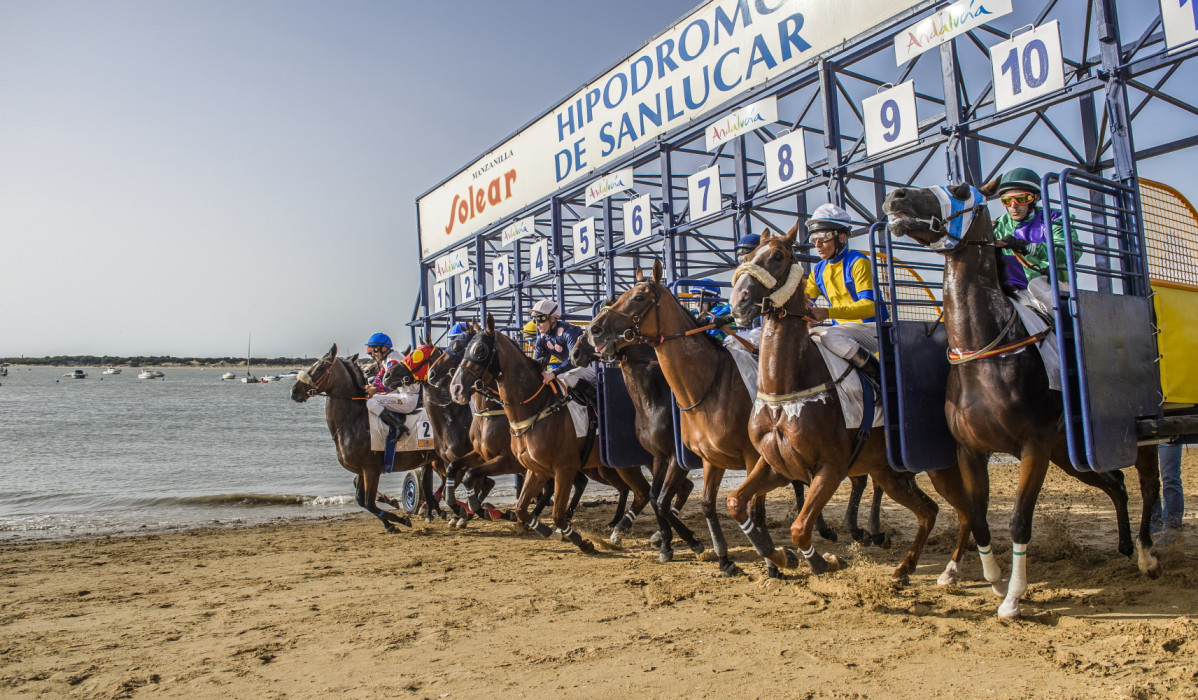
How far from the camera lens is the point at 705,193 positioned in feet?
44.0

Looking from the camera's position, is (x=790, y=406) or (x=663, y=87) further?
(x=663, y=87)

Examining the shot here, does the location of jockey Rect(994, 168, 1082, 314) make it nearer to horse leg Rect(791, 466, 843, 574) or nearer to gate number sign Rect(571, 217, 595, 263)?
horse leg Rect(791, 466, 843, 574)

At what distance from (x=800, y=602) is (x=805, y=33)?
963cm

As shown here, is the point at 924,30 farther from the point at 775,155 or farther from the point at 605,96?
the point at 605,96

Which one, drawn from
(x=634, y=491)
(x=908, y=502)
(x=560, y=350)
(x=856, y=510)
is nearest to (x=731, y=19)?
(x=560, y=350)

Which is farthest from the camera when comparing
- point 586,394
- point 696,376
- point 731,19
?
point 731,19

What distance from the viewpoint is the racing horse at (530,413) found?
8.54 meters

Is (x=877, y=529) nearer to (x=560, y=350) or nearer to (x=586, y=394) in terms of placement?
(x=586, y=394)

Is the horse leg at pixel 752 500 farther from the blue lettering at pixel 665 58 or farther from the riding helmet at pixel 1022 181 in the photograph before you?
the blue lettering at pixel 665 58

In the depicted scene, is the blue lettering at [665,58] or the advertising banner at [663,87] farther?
the blue lettering at [665,58]

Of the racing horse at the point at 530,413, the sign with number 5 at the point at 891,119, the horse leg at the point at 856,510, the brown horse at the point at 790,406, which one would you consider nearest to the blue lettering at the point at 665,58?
the sign with number 5 at the point at 891,119

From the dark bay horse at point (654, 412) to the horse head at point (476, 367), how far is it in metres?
1.40

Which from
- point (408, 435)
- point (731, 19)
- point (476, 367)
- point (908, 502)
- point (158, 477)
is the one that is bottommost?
point (158, 477)

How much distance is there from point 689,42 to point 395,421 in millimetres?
8882
